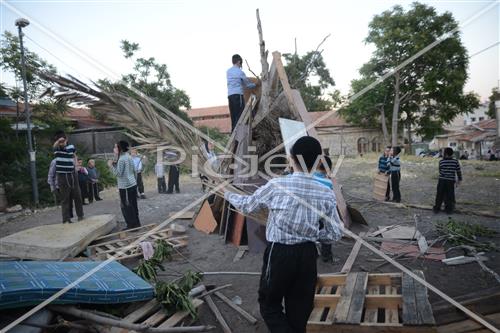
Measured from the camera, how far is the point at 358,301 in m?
3.02

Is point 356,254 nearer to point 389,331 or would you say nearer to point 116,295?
point 389,331

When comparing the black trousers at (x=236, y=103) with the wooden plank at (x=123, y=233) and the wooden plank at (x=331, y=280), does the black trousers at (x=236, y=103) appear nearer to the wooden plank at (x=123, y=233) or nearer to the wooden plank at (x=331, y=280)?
the wooden plank at (x=123, y=233)

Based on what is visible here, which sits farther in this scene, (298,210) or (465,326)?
(465,326)

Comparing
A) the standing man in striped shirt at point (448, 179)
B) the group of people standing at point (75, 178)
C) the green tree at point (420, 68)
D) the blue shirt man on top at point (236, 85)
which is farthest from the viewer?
the green tree at point (420, 68)

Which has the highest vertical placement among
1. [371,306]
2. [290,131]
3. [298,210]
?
[290,131]

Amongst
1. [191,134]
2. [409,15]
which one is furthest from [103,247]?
[409,15]

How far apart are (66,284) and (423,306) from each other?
3.04 meters

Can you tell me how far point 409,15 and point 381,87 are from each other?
5942 mm

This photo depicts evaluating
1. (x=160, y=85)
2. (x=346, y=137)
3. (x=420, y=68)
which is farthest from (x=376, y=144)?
(x=160, y=85)

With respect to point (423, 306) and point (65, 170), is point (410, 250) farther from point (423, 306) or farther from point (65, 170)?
point (65, 170)

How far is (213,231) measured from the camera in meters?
6.58

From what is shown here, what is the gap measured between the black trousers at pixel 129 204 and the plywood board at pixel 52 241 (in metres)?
0.54

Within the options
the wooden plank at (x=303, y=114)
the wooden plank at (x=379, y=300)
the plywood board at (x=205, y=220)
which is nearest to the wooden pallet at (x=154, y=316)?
the wooden plank at (x=379, y=300)

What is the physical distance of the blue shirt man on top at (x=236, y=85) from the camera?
21.4ft
